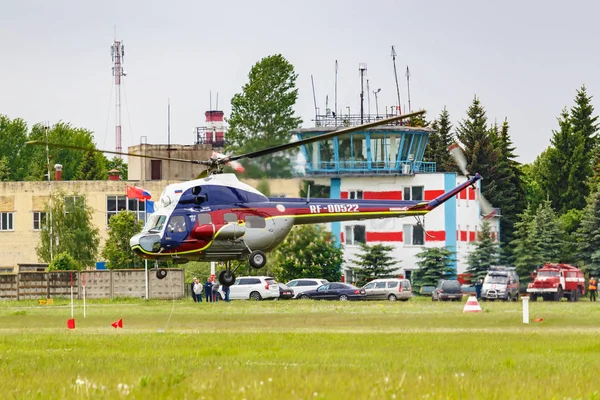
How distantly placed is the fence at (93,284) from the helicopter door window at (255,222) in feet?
86.9

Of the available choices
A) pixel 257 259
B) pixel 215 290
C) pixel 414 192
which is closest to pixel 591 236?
pixel 414 192

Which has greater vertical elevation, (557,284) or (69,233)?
(69,233)

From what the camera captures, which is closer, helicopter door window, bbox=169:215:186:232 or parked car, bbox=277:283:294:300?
helicopter door window, bbox=169:215:186:232

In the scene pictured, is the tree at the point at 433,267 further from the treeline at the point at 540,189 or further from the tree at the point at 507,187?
the tree at the point at 507,187

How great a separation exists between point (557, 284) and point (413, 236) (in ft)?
68.8

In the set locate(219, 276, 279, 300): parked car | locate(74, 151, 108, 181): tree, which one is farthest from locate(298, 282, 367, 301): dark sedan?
locate(74, 151, 108, 181): tree

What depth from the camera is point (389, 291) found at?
75.4m

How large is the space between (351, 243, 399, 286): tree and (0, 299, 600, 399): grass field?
130 ft

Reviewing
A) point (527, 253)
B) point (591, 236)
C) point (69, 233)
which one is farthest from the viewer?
point (69, 233)

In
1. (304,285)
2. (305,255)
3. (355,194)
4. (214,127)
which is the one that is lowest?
(304,285)

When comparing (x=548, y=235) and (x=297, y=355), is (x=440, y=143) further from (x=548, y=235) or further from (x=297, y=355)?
(x=297, y=355)

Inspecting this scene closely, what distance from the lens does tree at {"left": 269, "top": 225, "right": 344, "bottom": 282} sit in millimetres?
87875

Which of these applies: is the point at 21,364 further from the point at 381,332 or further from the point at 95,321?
the point at 95,321

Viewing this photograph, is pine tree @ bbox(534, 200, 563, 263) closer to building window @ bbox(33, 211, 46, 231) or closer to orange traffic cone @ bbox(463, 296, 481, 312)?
building window @ bbox(33, 211, 46, 231)
